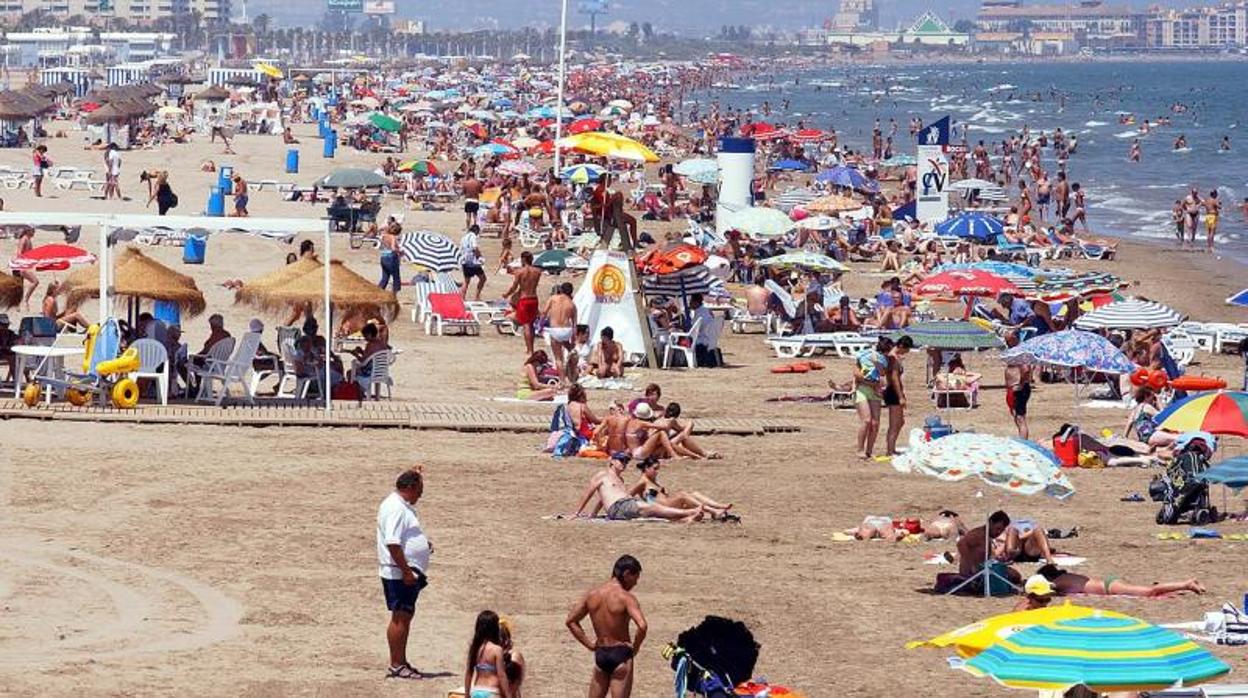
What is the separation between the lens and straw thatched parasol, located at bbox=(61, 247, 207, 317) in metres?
17.3

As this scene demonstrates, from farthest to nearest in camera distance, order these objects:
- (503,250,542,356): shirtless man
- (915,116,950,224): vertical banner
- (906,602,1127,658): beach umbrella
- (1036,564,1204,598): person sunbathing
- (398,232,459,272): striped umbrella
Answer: (915,116,950,224): vertical banner, (398,232,459,272): striped umbrella, (503,250,542,356): shirtless man, (1036,564,1204,598): person sunbathing, (906,602,1127,658): beach umbrella

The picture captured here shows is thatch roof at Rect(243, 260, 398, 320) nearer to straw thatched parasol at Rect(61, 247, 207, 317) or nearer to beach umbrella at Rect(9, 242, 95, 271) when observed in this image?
straw thatched parasol at Rect(61, 247, 207, 317)

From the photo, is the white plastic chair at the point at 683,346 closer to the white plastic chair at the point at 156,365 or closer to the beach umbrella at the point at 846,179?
the white plastic chair at the point at 156,365

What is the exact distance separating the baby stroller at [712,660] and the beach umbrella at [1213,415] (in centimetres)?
649

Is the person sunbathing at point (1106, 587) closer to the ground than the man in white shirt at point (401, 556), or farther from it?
closer to the ground

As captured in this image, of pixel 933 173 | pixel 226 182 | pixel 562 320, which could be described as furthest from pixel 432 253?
pixel 226 182

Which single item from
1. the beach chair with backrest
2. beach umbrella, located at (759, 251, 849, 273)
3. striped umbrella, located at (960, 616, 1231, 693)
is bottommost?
the beach chair with backrest

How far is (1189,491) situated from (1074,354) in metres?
4.15

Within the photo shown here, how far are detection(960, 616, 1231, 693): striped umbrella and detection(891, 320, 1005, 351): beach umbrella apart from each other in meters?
10.6

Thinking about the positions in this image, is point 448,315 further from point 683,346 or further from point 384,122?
point 384,122

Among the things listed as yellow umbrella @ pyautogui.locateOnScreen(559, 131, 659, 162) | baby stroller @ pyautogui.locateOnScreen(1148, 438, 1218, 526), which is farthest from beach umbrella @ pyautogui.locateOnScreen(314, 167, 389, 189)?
baby stroller @ pyautogui.locateOnScreen(1148, 438, 1218, 526)

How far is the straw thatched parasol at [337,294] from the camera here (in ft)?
58.3

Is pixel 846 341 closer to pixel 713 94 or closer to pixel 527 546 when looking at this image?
pixel 527 546

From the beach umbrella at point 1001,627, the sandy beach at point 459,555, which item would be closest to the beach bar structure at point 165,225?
the sandy beach at point 459,555
